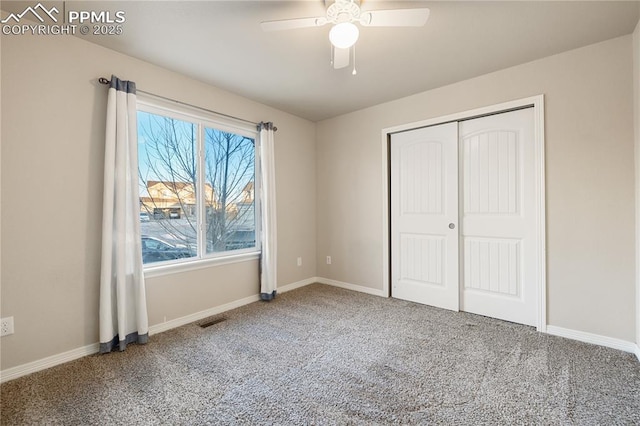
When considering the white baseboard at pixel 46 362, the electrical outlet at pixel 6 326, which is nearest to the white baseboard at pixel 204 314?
the white baseboard at pixel 46 362

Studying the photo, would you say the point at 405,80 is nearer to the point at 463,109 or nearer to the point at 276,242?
the point at 463,109

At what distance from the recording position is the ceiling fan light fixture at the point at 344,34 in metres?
1.67

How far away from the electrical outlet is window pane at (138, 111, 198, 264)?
91cm

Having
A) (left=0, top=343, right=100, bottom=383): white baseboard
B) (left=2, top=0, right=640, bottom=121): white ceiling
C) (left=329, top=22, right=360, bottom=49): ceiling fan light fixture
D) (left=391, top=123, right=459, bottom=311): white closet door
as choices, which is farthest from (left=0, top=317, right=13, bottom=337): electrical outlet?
(left=391, top=123, right=459, bottom=311): white closet door

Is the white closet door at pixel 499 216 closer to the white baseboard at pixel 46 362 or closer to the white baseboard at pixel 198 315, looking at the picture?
the white baseboard at pixel 198 315

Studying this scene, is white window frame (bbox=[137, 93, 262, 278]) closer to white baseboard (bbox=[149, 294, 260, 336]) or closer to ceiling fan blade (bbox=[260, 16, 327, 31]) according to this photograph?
white baseboard (bbox=[149, 294, 260, 336])

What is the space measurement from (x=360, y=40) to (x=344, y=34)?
0.69 meters

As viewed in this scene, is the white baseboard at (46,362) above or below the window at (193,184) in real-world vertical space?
below

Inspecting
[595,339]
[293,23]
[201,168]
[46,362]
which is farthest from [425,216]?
[46,362]

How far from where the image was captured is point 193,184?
3049 mm

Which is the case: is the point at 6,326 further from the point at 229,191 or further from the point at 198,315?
the point at 229,191

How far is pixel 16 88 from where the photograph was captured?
1.95 m

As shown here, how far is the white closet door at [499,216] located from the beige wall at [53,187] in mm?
3123

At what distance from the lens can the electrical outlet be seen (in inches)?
74.8
